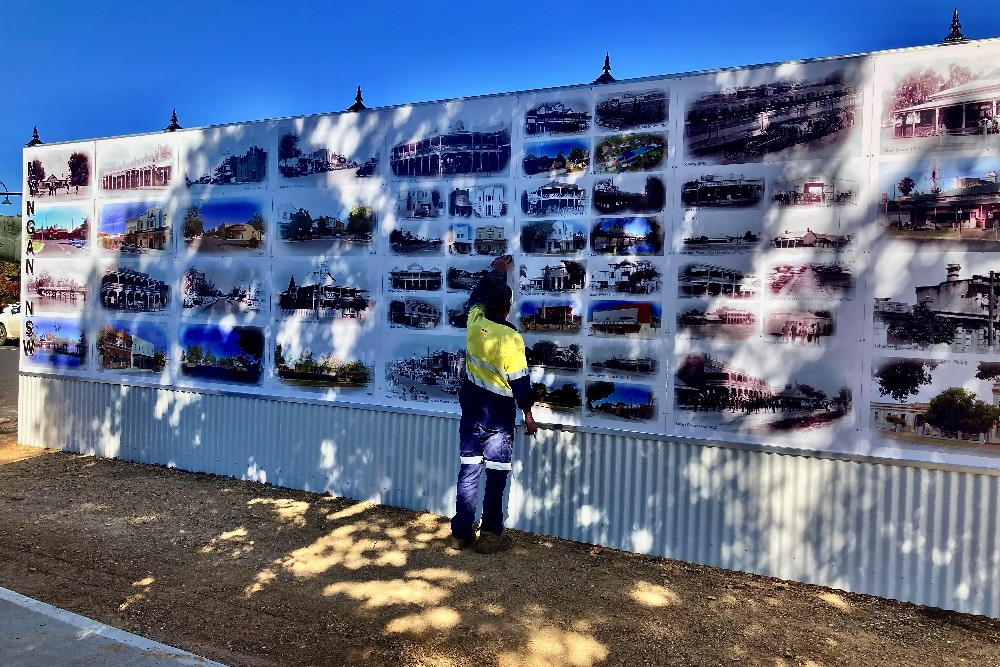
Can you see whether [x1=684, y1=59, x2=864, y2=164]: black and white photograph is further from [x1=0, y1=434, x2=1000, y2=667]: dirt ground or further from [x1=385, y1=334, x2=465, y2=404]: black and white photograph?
[x1=0, y1=434, x2=1000, y2=667]: dirt ground

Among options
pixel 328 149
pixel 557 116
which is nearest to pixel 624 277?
pixel 557 116

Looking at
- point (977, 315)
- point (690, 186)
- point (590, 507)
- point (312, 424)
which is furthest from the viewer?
point (312, 424)

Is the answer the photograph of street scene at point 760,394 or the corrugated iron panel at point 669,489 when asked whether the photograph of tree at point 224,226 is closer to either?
the corrugated iron panel at point 669,489

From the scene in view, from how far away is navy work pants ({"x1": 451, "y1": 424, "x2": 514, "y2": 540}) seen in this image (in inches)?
216

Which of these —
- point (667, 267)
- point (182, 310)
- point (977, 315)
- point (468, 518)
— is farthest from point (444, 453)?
point (977, 315)

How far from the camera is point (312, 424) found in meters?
6.96

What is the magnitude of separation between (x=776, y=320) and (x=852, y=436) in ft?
3.15

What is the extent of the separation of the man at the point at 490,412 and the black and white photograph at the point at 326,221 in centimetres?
170

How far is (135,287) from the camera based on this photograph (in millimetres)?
8094

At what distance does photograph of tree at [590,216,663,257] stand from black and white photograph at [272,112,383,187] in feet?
7.73

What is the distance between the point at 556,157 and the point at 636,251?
1086 mm

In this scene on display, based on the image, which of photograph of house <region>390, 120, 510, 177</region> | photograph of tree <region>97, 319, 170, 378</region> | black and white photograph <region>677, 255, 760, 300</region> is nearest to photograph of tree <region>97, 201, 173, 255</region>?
photograph of tree <region>97, 319, 170, 378</region>

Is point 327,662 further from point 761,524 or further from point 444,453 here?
point 761,524

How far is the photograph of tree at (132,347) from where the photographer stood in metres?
7.92
